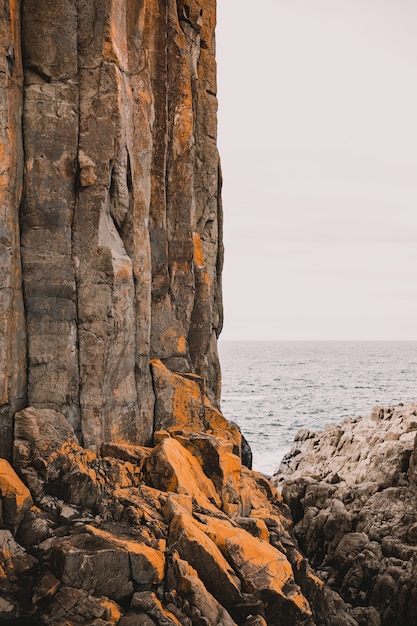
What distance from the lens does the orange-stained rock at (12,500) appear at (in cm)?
1359

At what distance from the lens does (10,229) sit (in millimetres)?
15594

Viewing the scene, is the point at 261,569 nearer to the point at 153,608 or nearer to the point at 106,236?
the point at 153,608

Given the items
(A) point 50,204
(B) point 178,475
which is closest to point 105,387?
(B) point 178,475

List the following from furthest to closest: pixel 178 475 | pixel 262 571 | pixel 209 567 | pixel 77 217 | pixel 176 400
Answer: pixel 176 400, pixel 77 217, pixel 178 475, pixel 262 571, pixel 209 567

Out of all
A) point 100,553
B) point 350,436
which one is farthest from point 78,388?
point 350,436

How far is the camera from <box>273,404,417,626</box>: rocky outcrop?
20766 millimetres

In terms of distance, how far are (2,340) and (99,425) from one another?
3.93m

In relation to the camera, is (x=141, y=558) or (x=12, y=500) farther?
(x=12, y=500)

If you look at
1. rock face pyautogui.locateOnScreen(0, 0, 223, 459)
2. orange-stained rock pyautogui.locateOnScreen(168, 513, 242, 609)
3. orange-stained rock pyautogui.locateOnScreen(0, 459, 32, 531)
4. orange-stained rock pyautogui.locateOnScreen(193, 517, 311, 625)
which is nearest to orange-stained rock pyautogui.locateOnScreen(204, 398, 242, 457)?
rock face pyautogui.locateOnScreen(0, 0, 223, 459)

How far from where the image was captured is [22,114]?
16.5 metres

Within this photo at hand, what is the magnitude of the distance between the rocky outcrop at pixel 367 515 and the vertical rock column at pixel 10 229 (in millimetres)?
13908

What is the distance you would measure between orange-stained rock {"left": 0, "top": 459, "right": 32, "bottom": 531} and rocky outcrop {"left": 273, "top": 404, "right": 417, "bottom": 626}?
12.7 meters

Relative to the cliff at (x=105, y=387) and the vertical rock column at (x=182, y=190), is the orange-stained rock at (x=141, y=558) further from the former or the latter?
the vertical rock column at (x=182, y=190)

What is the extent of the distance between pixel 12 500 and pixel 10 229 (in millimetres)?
6875
